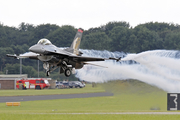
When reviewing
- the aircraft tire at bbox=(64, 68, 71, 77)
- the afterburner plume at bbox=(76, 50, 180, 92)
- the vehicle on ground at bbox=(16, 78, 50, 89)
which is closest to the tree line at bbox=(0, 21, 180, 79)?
the vehicle on ground at bbox=(16, 78, 50, 89)

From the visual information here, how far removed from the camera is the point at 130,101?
5547cm

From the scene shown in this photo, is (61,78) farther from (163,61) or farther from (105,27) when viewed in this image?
(163,61)

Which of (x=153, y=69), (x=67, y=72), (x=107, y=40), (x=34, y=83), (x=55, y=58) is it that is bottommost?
(x=34, y=83)

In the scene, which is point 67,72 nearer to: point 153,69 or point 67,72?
point 67,72

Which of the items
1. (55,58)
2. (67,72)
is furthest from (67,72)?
(55,58)

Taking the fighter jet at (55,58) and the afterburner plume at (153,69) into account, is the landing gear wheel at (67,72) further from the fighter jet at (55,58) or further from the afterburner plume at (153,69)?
the afterburner plume at (153,69)

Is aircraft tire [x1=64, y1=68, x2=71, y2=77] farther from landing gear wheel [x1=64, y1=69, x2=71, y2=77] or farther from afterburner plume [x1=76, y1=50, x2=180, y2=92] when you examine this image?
afterburner plume [x1=76, y1=50, x2=180, y2=92]

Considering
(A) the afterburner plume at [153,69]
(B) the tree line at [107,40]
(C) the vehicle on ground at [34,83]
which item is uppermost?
(B) the tree line at [107,40]

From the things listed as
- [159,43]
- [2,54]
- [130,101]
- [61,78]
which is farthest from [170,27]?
[130,101]

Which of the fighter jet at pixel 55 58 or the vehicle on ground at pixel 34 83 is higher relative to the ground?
the fighter jet at pixel 55 58

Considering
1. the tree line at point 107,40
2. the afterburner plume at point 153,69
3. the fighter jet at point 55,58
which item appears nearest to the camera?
the fighter jet at point 55,58

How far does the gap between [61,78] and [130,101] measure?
70.0 meters

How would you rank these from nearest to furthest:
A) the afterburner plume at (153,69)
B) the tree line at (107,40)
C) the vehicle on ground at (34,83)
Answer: the afterburner plume at (153,69), the vehicle on ground at (34,83), the tree line at (107,40)

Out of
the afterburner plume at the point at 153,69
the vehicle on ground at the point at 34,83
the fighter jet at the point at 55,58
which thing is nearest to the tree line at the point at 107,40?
the vehicle on ground at the point at 34,83
